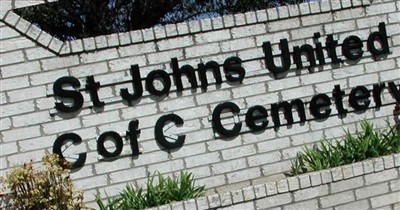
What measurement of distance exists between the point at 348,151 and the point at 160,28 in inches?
96.1

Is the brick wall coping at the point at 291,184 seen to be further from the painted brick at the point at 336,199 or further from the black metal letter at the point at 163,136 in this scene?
the black metal letter at the point at 163,136

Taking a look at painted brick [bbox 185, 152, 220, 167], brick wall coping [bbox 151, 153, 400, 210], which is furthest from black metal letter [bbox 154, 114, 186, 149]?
brick wall coping [bbox 151, 153, 400, 210]

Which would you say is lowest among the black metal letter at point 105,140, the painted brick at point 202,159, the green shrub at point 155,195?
the green shrub at point 155,195

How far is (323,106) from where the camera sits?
6.86m

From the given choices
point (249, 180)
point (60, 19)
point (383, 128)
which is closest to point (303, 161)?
point (249, 180)

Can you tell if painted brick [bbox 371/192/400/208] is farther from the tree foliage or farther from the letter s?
the tree foliage

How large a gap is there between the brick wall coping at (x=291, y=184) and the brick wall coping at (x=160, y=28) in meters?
1.82

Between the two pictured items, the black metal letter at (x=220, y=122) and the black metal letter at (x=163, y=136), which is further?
the black metal letter at (x=220, y=122)

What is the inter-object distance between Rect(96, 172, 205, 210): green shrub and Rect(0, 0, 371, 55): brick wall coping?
1543mm

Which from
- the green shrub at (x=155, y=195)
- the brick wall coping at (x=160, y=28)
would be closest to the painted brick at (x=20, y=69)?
the brick wall coping at (x=160, y=28)

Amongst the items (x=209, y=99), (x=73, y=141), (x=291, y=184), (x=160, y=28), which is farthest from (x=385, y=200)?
(x=73, y=141)

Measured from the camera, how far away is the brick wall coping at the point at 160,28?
20.5 ft

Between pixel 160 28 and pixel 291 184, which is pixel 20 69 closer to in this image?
pixel 160 28

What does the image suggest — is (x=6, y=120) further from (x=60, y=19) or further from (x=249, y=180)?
(x=60, y=19)
